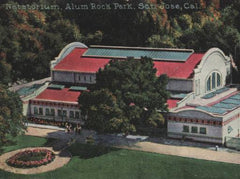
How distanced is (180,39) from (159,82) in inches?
1648

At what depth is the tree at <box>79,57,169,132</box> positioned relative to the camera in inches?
2203

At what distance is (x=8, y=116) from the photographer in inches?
2009

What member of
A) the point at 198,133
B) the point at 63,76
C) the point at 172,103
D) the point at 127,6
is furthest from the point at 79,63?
the point at 127,6

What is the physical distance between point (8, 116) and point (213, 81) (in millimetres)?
36108

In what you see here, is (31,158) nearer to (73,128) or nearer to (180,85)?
(73,128)

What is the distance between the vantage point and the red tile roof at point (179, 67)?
69250 mm

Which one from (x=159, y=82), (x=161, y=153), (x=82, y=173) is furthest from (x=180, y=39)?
(x=82, y=173)

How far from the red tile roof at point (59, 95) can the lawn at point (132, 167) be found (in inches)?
629

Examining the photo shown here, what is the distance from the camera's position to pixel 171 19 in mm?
109812

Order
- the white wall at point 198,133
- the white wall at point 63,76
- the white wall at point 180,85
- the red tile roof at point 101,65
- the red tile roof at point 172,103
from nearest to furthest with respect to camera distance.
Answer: the white wall at point 198,133
the red tile roof at point 172,103
the white wall at point 180,85
the red tile roof at point 101,65
the white wall at point 63,76

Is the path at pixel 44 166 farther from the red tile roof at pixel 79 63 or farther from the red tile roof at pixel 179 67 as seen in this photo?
the red tile roof at pixel 79 63

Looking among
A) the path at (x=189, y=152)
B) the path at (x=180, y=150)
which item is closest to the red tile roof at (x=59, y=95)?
the path at (x=180, y=150)

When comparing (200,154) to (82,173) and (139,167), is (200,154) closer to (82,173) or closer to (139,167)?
(139,167)

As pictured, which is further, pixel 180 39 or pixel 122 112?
pixel 180 39
